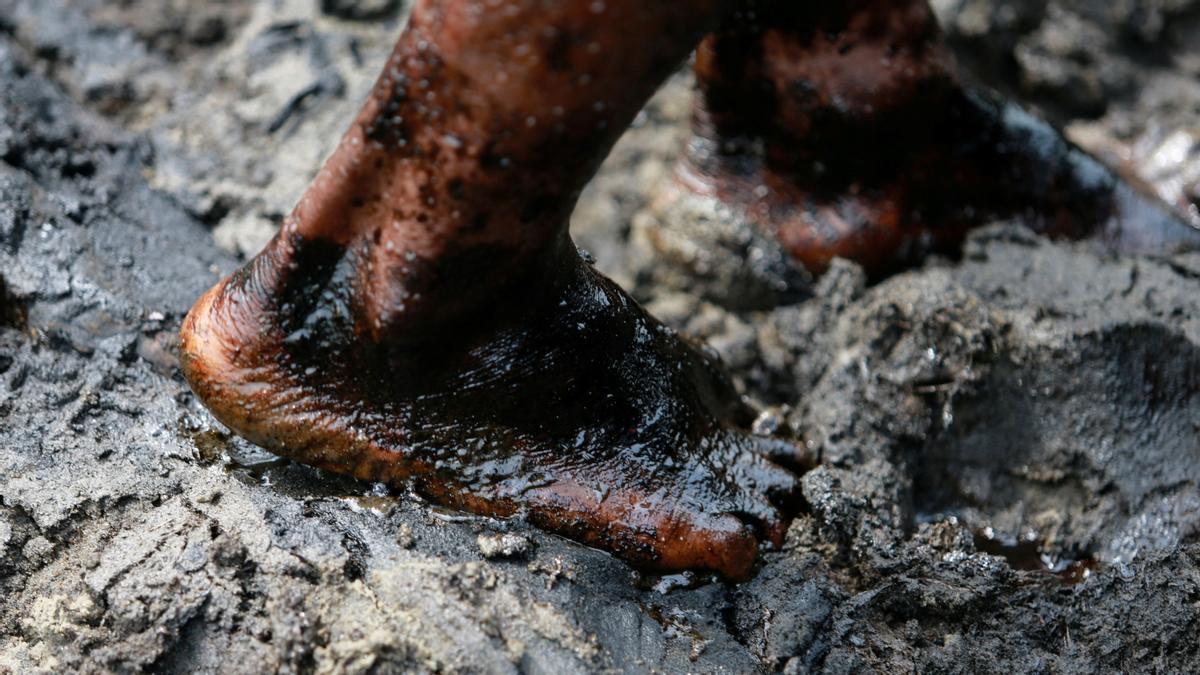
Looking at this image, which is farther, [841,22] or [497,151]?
[841,22]

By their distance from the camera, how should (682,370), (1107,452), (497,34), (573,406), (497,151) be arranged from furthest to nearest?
(1107,452), (682,370), (573,406), (497,151), (497,34)

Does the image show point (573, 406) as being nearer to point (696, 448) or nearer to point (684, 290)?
point (696, 448)

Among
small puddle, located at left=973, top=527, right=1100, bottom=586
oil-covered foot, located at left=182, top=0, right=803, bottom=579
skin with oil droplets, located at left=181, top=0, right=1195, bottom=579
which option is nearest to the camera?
skin with oil droplets, located at left=181, top=0, right=1195, bottom=579

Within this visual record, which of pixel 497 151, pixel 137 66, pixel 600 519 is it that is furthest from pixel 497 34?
pixel 137 66

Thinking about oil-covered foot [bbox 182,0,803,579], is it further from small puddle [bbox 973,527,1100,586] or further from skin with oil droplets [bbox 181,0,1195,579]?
small puddle [bbox 973,527,1100,586]

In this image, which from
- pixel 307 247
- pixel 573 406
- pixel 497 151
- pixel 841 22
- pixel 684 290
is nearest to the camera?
pixel 497 151

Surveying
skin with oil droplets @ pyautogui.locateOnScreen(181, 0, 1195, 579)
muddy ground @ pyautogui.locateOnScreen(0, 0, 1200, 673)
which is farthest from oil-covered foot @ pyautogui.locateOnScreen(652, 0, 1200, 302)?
skin with oil droplets @ pyautogui.locateOnScreen(181, 0, 1195, 579)

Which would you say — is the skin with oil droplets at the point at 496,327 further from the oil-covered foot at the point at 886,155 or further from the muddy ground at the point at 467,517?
the oil-covered foot at the point at 886,155

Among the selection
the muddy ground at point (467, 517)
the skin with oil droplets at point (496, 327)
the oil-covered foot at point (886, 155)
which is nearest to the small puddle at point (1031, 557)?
the muddy ground at point (467, 517)
